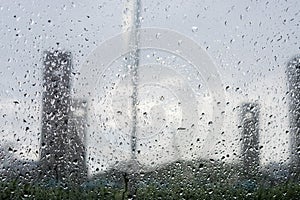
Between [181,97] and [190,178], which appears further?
[181,97]

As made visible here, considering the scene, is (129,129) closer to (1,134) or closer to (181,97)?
(181,97)

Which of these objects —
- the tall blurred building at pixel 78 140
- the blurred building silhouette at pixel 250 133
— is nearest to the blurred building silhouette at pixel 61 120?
the tall blurred building at pixel 78 140

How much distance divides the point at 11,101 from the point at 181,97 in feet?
1.84

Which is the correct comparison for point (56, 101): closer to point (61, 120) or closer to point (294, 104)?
point (61, 120)

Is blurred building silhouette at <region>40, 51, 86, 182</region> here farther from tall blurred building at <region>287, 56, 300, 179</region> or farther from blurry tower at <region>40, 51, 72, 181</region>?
tall blurred building at <region>287, 56, 300, 179</region>

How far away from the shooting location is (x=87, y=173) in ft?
4.60

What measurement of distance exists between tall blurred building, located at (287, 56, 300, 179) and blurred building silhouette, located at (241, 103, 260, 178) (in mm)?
121

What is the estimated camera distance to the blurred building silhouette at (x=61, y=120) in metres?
1.41

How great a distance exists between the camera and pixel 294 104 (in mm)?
1525

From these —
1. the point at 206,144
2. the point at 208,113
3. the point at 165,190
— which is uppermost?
the point at 208,113

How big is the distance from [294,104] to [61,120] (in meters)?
0.78

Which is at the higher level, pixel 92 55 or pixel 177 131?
pixel 92 55

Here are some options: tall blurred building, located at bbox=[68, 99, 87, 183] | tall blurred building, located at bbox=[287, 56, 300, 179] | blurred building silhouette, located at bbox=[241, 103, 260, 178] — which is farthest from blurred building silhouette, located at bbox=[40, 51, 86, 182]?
tall blurred building, located at bbox=[287, 56, 300, 179]

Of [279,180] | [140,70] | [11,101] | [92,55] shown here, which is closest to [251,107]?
[279,180]
